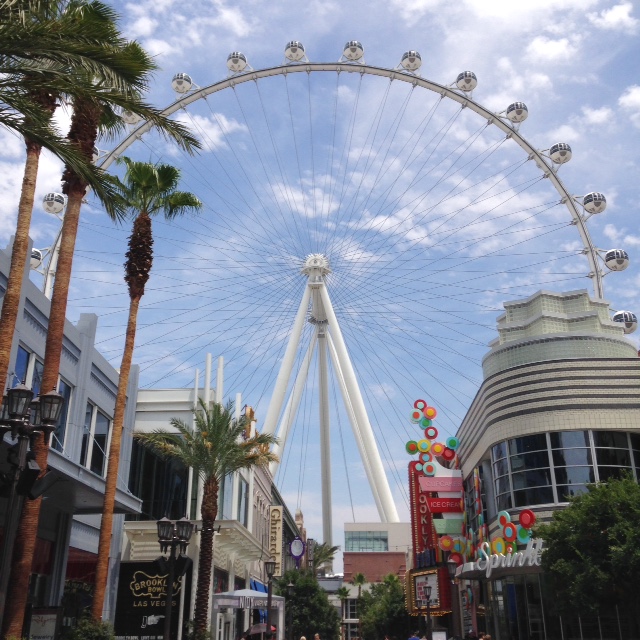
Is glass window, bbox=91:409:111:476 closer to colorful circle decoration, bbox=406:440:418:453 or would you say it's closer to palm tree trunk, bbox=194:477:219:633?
palm tree trunk, bbox=194:477:219:633

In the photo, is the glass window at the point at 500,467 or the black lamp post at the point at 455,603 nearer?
the glass window at the point at 500,467

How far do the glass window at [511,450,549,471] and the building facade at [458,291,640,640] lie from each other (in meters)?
0.05

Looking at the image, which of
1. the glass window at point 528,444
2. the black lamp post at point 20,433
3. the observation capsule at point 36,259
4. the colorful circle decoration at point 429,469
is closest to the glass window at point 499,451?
the glass window at point 528,444

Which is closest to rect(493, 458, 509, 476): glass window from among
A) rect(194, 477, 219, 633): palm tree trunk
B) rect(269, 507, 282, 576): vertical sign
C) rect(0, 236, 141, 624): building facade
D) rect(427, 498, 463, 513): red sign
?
rect(427, 498, 463, 513): red sign

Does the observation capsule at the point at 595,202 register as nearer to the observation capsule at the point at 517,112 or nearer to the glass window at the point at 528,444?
the observation capsule at the point at 517,112

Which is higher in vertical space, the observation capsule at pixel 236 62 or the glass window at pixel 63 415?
the observation capsule at pixel 236 62

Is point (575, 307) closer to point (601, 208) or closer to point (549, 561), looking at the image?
point (601, 208)

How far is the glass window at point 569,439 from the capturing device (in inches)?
1332

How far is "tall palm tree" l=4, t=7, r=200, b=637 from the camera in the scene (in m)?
12.2

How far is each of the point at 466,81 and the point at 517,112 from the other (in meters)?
3.45

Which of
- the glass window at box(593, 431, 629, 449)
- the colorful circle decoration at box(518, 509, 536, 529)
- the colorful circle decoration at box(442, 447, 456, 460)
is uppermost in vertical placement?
the colorful circle decoration at box(442, 447, 456, 460)

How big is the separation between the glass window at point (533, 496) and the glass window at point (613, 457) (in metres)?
2.62

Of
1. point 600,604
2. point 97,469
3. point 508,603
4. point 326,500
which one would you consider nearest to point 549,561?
point 600,604

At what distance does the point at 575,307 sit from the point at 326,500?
44042mm
